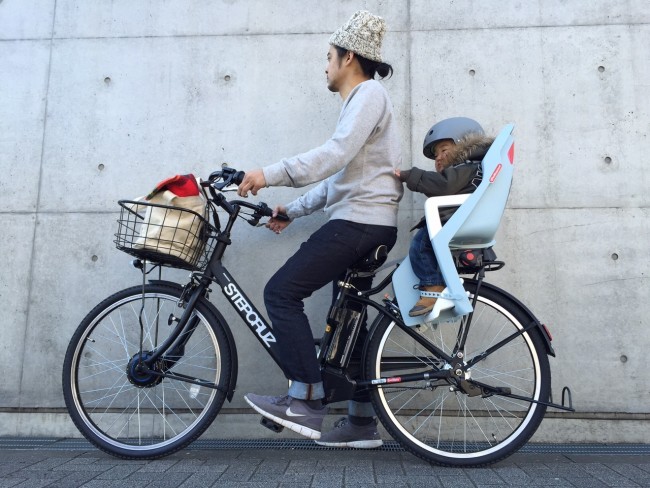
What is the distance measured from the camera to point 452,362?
97.8 inches

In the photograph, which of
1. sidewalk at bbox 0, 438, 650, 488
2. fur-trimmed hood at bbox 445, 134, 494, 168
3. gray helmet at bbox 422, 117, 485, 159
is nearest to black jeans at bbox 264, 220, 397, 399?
sidewalk at bbox 0, 438, 650, 488

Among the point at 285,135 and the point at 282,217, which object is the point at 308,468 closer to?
the point at 282,217

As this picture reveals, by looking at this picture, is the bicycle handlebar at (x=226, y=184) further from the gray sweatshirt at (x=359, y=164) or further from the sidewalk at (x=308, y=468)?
the sidewalk at (x=308, y=468)

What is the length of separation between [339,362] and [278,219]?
0.89 metres

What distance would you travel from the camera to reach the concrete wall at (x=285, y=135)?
3205 millimetres

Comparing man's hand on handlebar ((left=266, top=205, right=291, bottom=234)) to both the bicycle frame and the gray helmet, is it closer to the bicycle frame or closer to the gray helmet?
the bicycle frame

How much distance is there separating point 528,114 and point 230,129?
190cm

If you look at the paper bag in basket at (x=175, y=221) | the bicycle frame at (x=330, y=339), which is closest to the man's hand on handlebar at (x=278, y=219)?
the bicycle frame at (x=330, y=339)

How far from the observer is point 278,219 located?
3.03 meters

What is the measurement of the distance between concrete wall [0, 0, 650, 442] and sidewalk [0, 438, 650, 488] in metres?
0.37

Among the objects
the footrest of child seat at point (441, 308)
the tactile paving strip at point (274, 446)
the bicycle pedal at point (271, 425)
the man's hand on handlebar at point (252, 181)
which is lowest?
the tactile paving strip at point (274, 446)

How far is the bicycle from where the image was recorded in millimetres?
2516

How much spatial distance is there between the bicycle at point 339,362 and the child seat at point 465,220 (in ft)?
0.46

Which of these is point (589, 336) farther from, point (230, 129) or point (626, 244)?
point (230, 129)
